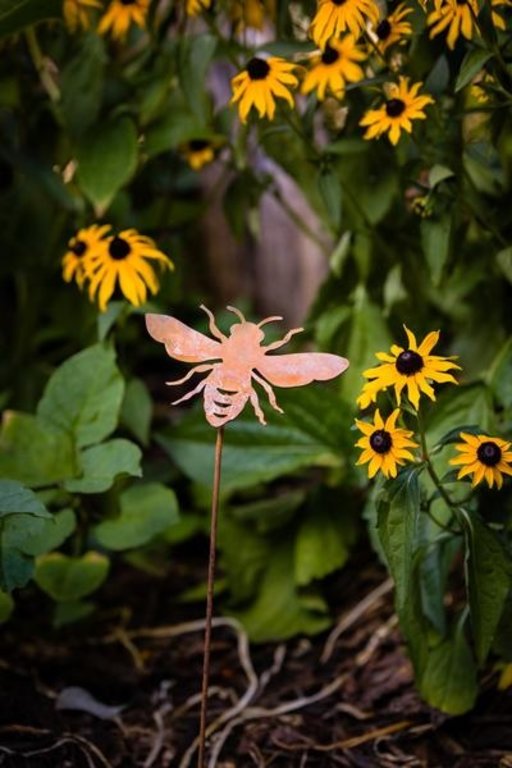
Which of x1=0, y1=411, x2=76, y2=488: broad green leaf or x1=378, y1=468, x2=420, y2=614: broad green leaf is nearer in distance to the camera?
x1=378, y1=468, x2=420, y2=614: broad green leaf

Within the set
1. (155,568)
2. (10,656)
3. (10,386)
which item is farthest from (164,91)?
(10,656)

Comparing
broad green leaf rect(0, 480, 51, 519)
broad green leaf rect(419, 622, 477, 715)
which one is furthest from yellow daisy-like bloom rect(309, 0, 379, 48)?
broad green leaf rect(419, 622, 477, 715)

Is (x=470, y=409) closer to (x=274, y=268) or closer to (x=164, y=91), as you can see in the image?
(x=164, y=91)

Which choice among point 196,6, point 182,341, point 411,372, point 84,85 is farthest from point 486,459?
point 84,85

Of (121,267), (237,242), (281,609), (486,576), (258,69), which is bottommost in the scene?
(281,609)

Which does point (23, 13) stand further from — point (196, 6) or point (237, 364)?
point (237, 364)

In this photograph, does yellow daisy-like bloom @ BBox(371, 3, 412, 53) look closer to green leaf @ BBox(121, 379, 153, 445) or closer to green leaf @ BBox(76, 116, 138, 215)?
green leaf @ BBox(76, 116, 138, 215)

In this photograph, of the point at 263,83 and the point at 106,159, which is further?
the point at 106,159

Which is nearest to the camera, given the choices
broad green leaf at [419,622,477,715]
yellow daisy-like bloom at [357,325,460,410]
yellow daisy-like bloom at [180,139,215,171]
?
yellow daisy-like bloom at [357,325,460,410]
